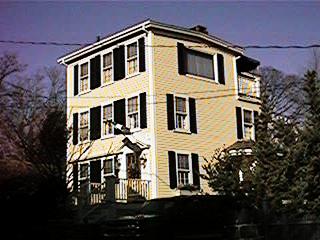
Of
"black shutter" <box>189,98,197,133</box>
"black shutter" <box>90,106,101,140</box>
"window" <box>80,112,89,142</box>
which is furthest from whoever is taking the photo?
"window" <box>80,112,89,142</box>

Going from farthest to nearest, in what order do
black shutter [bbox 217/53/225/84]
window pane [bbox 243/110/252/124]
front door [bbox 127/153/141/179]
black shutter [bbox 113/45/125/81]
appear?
window pane [bbox 243/110/252/124] → black shutter [bbox 217/53/225/84] → black shutter [bbox 113/45/125/81] → front door [bbox 127/153/141/179]

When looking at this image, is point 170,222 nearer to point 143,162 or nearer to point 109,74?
point 143,162

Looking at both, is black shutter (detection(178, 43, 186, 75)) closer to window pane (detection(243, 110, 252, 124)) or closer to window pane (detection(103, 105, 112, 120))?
window pane (detection(103, 105, 112, 120))

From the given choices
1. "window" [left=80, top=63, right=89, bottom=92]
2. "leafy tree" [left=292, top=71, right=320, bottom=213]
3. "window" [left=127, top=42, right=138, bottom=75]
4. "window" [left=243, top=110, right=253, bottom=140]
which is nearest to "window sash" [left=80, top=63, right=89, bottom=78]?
"window" [left=80, top=63, right=89, bottom=92]

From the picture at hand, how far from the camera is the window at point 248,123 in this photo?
1048 inches

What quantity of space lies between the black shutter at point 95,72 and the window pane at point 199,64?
184 inches

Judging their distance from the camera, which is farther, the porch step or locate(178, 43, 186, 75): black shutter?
locate(178, 43, 186, 75): black shutter

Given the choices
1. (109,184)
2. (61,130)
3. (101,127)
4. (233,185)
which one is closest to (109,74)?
(101,127)

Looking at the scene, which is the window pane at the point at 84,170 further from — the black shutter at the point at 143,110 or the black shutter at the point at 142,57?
the black shutter at the point at 142,57

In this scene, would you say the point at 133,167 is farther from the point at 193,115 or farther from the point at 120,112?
the point at 193,115

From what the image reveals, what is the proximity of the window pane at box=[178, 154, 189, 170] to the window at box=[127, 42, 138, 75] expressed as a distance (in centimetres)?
454

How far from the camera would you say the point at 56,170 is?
60.4ft

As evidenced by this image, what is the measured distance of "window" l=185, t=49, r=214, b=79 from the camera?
24188 millimetres

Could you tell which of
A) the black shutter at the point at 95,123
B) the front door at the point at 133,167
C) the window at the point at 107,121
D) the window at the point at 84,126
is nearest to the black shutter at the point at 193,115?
the front door at the point at 133,167
